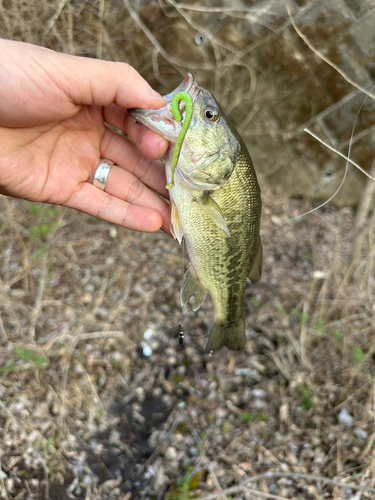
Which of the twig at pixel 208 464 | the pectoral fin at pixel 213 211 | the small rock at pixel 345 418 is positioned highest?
the pectoral fin at pixel 213 211

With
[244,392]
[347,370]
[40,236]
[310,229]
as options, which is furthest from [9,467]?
[310,229]

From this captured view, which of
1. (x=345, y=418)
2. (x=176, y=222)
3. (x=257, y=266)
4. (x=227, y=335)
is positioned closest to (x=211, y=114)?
(x=176, y=222)

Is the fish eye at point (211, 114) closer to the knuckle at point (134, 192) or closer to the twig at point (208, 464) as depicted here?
the knuckle at point (134, 192)

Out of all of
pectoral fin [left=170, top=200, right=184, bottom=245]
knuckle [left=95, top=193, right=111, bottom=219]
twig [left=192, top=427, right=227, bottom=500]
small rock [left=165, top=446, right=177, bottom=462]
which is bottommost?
small rock [left=165, top=446, right=177, bottom=462]

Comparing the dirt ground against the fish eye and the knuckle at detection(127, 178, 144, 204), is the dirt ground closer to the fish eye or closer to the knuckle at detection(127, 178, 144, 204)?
the knuckle at detection(127, 178, 144, 204)

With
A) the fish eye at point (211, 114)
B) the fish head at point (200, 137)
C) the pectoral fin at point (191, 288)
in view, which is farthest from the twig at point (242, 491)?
the fish eye at point (211, 114)

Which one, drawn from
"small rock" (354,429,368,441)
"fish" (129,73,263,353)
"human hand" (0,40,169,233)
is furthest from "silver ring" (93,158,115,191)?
"small rock" (354,429,368,441)
